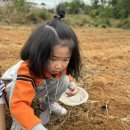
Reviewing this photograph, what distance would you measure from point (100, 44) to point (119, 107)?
305 centimetres

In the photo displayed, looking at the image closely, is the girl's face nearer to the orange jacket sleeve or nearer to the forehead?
the forehead

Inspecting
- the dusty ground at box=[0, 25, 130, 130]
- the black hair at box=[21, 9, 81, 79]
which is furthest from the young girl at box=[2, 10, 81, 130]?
the dusty ground at box=[0, 25, 130, 130]

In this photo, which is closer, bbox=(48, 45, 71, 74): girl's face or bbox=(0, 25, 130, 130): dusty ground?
bbox=(48, 45, 71, 74): girl's face

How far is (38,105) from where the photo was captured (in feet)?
7.71

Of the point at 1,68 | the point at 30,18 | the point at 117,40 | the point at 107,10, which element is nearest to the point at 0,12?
the point at 30,18

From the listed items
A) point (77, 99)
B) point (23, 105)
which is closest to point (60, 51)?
point (23, 105)

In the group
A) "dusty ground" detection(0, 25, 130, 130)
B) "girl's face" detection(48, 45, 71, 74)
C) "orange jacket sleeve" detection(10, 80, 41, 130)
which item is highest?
"girl's face" detection(48, 45, 71, 74)

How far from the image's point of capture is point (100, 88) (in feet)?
9.53

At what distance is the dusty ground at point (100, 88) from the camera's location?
7.45 ft

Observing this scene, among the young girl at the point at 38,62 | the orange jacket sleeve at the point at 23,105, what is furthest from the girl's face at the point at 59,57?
the orange jacket sleeve at the point at 23,105

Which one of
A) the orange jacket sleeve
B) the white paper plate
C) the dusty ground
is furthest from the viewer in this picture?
the white paper plate

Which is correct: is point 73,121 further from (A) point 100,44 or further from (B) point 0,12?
(B) point 0,12

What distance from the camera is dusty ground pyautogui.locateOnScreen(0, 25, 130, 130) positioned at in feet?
7.45

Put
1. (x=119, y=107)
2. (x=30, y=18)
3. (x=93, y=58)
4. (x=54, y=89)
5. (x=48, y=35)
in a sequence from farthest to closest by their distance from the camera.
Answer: (x=30, y=18) < (x=93, y=58) < (x=119, y=107) < (x=54, y=89) < (x=48, y=35)
